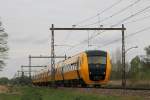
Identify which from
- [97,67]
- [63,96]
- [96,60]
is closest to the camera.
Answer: [63,96]

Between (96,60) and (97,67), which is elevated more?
(96,60)

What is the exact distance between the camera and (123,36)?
47.6 meters

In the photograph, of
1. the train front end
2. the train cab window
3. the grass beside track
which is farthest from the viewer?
the train cab window

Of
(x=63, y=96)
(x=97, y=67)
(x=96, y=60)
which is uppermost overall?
(x=96, y=60)

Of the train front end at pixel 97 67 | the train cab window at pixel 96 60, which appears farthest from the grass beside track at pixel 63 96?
the train cab window at pixel 96 60

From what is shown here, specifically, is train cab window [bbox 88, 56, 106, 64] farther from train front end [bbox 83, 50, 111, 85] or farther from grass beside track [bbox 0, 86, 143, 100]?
grass beside track [bbox 0, 86, 143, 100]

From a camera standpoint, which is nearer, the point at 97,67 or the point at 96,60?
the point at 97,67

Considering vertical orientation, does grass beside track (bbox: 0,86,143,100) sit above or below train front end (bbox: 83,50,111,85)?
below

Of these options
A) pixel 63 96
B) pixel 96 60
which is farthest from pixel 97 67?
pixel 63 96

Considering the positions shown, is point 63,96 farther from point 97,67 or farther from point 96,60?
point 96,60

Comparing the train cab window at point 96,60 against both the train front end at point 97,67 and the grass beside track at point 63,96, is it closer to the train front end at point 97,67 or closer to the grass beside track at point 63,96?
the train front end at point 97,67

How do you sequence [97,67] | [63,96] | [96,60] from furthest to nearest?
1. [96,60]
2. [97,67]
3. [63,96]

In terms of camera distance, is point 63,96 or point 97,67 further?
point 97,67

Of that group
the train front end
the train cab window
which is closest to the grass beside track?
the train front end
